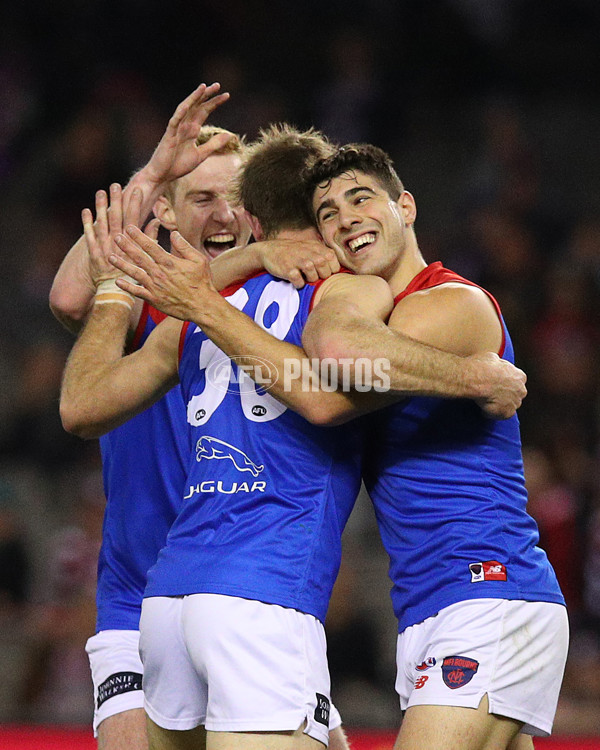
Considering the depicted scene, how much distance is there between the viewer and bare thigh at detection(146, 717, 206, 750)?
9.27 feet

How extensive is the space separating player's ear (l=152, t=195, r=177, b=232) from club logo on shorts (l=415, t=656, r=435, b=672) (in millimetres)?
2186

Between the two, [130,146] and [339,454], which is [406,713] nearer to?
[339,454]

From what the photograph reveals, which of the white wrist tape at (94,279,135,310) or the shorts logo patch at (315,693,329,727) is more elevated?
the white wrist tape at (94,279,135,310)

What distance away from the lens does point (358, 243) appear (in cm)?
319

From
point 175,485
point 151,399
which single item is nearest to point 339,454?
point 151,399

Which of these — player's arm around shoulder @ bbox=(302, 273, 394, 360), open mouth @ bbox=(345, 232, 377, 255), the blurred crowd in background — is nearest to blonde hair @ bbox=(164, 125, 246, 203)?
open mouth @ bbox=(345, 232, 377, 255)

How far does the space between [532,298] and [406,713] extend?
6.52m

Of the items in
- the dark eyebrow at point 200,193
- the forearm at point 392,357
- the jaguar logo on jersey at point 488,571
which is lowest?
the jaguar logo on jersey at point 488,571

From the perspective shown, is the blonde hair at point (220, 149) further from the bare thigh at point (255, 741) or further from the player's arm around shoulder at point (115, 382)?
the bare thigh at point (255, 741)

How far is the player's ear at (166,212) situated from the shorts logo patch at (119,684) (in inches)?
70.7

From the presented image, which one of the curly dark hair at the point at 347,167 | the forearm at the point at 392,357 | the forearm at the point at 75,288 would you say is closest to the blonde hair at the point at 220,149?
the forearm at the point at 75,288

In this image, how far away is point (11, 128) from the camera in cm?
1030

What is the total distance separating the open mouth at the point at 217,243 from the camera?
4.22 meters

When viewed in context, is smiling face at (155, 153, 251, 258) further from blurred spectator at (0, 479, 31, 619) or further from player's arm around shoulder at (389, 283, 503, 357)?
blurred spectator at (0, 479, 31, 619)
